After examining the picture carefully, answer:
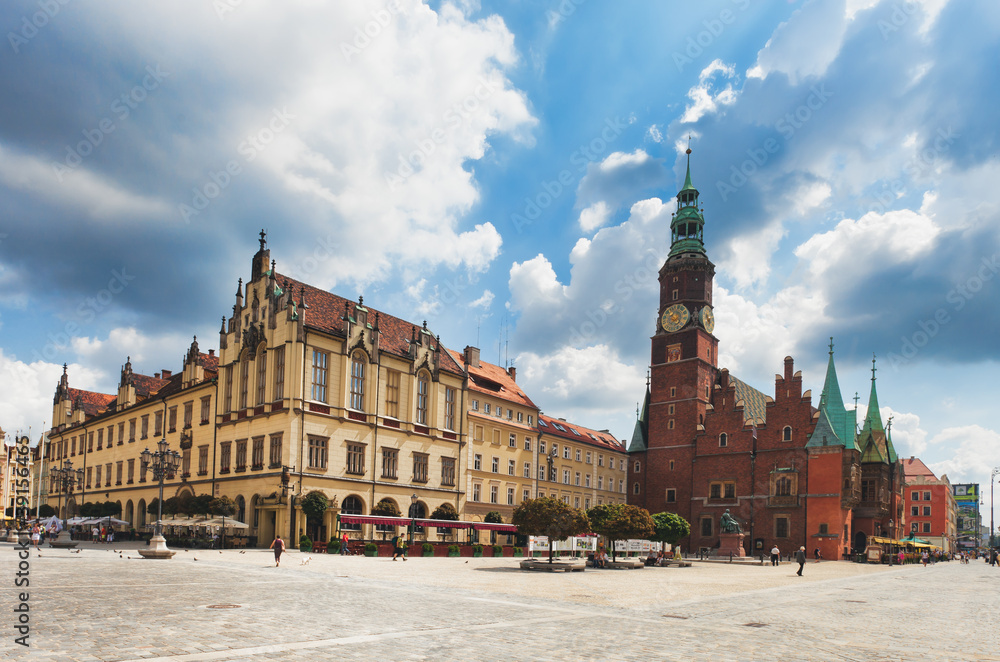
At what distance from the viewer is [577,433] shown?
88875 mm

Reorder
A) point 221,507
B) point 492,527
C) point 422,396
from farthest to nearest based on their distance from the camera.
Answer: point 422,396, point 492,527, point 221,507

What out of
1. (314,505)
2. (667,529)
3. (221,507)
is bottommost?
(667,529)

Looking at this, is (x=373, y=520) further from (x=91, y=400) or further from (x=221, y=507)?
(x=91, y=400)

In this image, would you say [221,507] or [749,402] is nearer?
[221,507]

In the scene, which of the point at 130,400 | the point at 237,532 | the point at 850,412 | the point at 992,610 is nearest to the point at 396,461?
the point at 237,532

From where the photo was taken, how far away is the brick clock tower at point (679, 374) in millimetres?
87375

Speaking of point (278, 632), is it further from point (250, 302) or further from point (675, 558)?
point (250, 302)

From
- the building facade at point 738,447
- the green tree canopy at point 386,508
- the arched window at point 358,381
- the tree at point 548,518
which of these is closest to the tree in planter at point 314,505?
the green tree canopy at point 386,508

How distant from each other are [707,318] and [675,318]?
405 cm

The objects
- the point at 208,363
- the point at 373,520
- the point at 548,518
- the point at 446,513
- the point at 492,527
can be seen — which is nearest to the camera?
the point at 548,518

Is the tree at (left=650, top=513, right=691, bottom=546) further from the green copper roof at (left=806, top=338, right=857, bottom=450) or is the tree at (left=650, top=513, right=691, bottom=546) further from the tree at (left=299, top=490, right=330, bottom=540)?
the green copper roof at (left=806, top=338, right=857, bottom=450)

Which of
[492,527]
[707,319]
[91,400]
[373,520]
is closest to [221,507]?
[373,520]

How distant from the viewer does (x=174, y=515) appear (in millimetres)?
57625

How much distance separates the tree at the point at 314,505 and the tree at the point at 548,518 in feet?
56.0
